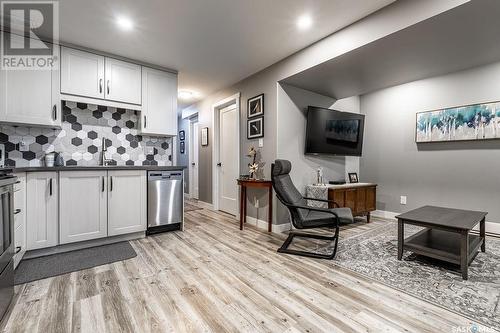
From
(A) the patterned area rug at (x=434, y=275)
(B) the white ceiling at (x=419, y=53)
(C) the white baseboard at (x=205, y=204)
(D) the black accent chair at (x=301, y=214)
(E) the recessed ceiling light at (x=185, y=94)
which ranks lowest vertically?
(A) the patterned area rug at (x=434, y=275)

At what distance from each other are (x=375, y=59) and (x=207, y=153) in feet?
11.5

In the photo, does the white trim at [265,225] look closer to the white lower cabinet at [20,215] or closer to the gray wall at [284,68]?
the gray wall at [284,68]

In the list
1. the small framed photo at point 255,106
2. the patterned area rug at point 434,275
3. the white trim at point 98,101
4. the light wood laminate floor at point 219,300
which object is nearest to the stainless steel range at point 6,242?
the light wood laminate floor at point 219,300

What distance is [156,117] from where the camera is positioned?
3.41m

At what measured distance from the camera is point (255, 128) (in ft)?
12.2

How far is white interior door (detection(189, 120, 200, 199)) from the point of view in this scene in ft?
18.5

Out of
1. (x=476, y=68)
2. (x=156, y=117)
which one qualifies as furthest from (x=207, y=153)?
(x=476, y=68)

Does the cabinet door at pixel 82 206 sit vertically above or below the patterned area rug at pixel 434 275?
above

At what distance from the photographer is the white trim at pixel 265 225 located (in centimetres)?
335

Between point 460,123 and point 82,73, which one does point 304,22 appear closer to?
point 82,73

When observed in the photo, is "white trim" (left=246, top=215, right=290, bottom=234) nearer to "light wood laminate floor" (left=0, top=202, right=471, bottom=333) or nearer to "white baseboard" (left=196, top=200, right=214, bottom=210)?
"light wood laminate floor" (left=0, top=202, right=471, bottom=333)

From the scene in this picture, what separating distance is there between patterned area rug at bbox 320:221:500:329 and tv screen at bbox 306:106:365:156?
153 centimetres

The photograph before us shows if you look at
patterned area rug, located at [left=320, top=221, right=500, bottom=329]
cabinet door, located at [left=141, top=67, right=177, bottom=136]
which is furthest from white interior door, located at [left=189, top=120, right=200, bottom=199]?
patterned area rug, located at [left=320, top=221, right=500, bottom=329]

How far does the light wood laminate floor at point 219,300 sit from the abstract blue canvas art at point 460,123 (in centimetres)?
295
